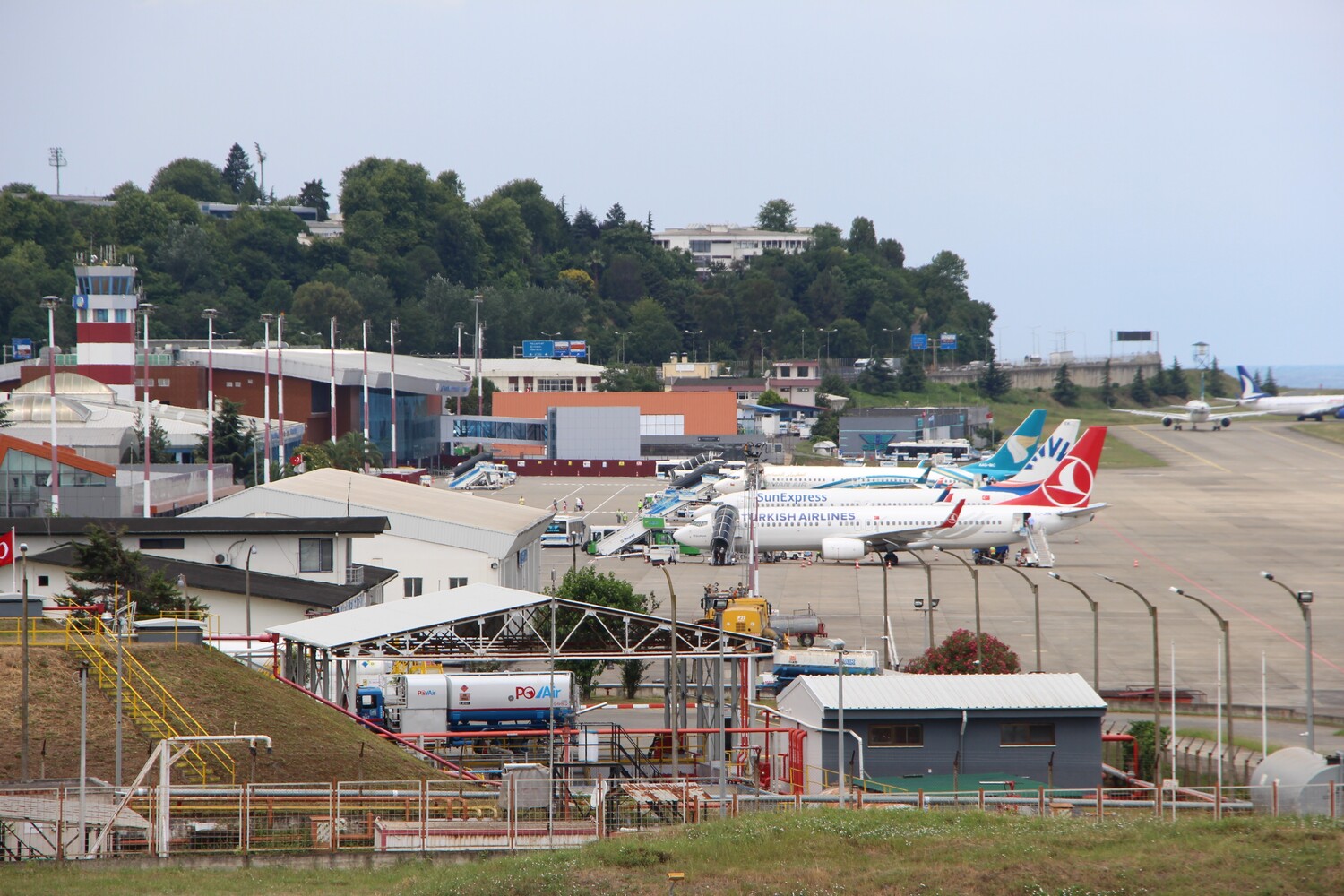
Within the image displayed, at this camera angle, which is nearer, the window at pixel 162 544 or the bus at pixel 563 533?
the window at pixel 162 544

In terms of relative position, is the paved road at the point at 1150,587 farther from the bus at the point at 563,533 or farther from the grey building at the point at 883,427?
the grey building at the point at 883,427

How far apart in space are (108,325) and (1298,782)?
310 ft

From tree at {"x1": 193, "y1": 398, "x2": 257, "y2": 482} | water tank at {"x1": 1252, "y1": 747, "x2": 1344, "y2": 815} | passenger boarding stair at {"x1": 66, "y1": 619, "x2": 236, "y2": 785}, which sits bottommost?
water tank at {"x1": 1252, "y1": 747, "x2": 1344, "y2": 815}

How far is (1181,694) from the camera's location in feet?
138

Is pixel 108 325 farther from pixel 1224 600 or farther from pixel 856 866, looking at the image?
pixel 856 866

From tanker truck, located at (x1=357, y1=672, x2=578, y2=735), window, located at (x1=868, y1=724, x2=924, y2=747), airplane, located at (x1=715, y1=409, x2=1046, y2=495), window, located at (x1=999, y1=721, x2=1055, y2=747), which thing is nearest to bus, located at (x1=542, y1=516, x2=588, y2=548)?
airplane, located at (x1=715, y1=409, x2=1046, y2=495)

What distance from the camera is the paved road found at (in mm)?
47000

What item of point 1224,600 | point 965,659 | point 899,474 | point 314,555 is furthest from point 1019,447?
point 314,555

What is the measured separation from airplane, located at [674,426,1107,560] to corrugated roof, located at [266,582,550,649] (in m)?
36.8

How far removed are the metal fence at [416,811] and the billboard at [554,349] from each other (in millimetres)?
154719

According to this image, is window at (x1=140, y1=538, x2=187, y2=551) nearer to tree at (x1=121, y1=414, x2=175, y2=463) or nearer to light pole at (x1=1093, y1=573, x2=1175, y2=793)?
light pole at (x1=1093, y1=573, x2=1175, y2=793)

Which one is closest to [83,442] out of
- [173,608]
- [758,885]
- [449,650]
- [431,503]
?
[431,503]

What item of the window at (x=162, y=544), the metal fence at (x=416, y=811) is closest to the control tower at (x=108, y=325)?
the window at (x=162, y=544)

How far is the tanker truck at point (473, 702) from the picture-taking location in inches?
1361
